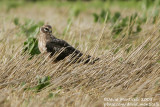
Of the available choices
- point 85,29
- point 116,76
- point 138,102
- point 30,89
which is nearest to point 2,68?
point 30,89

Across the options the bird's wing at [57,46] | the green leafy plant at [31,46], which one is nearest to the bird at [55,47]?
the bird's wing at [57,46]

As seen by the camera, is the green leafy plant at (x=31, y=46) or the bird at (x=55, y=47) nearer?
the green leafy plant at (x=31, y=46)

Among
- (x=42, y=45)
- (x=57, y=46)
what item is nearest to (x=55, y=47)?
(x=57, y=46)

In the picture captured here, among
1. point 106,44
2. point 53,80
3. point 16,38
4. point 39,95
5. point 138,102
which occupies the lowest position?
point 138,102

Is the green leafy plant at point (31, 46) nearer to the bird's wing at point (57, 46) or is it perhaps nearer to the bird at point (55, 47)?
the bird at point (55, 47)

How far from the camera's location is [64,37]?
747 cm

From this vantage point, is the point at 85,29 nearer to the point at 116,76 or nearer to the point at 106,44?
the point at 106,44

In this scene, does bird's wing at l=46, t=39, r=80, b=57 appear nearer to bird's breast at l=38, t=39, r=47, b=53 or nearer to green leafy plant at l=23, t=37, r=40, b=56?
bird's breast at l=38, t=39, r=47, b=53

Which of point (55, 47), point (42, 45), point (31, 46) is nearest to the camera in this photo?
point (31, 46)

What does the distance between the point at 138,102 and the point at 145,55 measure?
4.86ft

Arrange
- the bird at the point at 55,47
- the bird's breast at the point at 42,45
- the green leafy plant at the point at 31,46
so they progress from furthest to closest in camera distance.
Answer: the bird's breast at the point at 42,45 → the bird at the point at 55,47 → the green leafy plant at the point at 31,46

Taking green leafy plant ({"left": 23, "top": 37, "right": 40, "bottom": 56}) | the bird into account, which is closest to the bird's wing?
the bird

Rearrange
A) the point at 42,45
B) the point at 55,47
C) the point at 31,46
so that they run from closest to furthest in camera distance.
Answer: the point at 31,46 < the point at 55,47 < the point at 42,45

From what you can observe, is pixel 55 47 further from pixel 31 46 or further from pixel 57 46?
pixel 31 46
